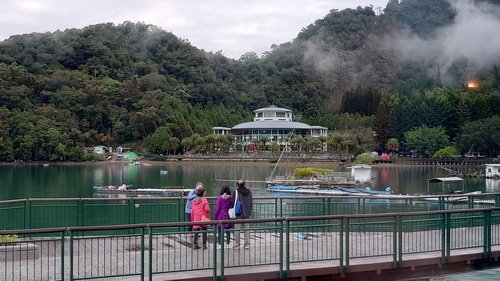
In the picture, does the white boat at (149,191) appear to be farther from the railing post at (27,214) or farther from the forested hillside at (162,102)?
the forested hillside at (162,102)

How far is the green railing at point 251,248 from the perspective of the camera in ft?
38.0

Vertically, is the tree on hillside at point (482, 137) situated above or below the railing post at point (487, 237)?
above

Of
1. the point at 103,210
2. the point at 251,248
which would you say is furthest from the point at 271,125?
the point at 251,248

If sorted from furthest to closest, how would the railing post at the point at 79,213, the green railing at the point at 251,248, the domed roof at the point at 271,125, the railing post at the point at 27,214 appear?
the domed roof at the point at 271,125 < the railing post at the point at 79,213 < the railing post at the point at 27,214 < the green railing at the point at 251,248

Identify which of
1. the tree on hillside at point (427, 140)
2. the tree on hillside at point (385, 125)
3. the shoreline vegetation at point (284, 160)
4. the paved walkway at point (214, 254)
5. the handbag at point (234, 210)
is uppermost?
the tree on hillside at point (385, 125)

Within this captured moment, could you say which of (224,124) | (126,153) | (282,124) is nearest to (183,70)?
(224,124)

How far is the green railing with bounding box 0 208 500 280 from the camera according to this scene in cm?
1157

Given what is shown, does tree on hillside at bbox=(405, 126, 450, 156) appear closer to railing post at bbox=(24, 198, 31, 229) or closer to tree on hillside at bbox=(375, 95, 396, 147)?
tree on hillside at bbox=(375, 95, 396, 147)

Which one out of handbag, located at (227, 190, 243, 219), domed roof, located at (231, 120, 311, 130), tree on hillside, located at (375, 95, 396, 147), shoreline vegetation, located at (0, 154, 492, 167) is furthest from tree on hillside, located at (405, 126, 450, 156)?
handbag, located at (227, 190, 243, 219)

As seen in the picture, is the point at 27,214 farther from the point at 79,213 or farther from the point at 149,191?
the point at 149,191

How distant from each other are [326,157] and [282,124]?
89.7ft

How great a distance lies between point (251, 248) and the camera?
46.5 feet

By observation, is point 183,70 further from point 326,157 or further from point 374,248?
point 374,248

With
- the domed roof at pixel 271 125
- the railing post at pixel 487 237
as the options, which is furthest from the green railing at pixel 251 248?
the domed roof at pixel 271 125
